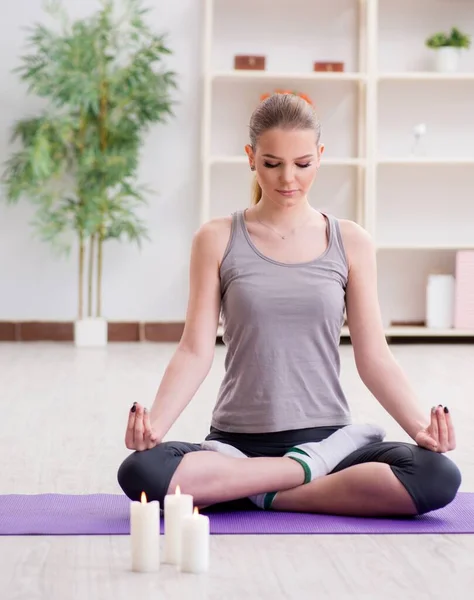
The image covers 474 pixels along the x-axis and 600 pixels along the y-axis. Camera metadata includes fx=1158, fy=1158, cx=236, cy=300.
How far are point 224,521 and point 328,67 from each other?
4.05m

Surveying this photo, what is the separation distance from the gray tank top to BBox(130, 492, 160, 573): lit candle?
1.64ft

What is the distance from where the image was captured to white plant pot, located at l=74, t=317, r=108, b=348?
18.8 ft

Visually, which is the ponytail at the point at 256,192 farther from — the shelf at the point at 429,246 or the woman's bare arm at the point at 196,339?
the shelf at the point at 429,246

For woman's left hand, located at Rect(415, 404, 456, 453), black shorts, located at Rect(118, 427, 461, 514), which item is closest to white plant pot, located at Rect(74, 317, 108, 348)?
black shorts, located at Rect(118, 427, 461, 514)

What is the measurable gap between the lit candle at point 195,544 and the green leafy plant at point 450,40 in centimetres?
449

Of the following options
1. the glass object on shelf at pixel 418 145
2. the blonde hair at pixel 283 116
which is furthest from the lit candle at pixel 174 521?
the glass object on shelf at pixel 418 145

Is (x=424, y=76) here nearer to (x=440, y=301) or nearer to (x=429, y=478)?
(x=440, y=301)

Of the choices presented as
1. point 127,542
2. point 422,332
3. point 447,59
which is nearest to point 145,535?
point 127,542

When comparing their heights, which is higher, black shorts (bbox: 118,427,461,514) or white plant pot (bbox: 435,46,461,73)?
white plant pot (bbox: 435,46,461,73)

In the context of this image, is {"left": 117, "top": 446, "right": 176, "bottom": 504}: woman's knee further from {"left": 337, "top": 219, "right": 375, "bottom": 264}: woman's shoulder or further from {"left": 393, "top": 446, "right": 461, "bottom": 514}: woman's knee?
{"left": 337, "top": 219, "right": 375, "bottom": 264}: woman's shoulder

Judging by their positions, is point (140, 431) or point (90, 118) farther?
point (90, 118)

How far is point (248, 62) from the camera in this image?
5734 mm

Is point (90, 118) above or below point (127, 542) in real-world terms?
above

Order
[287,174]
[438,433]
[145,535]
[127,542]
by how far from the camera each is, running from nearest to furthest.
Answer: [145,535]
[127,542]
[438,433]
[287,174]
